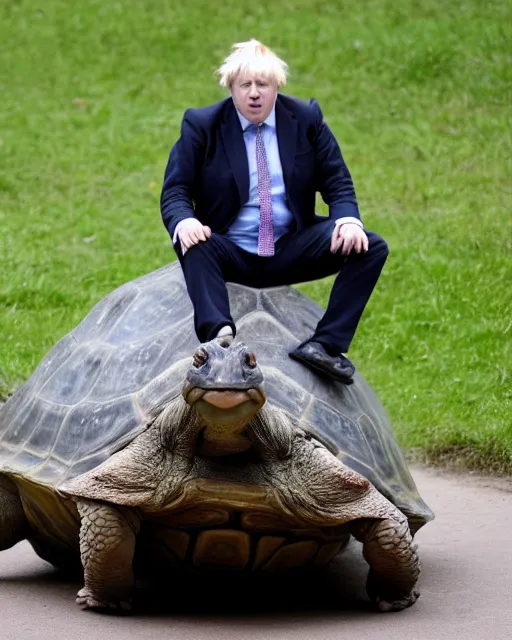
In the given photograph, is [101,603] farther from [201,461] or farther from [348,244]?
[348,244]

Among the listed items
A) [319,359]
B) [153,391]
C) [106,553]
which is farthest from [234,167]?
[106,553]

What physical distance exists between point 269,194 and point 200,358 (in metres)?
1.31

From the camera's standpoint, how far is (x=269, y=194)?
18.7 feet

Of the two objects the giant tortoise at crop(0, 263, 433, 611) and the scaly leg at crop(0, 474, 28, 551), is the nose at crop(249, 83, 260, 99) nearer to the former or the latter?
the giant tortoise at crop(0, 263, 433, 611)

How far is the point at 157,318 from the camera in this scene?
568cm

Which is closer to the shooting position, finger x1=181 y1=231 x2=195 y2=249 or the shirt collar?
finger x1=181 y1=231 x2=195 y2=249

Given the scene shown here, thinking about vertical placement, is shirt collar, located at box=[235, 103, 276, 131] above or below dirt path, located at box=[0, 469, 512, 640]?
above

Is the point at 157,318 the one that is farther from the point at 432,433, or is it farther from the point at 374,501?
the point at 432,433

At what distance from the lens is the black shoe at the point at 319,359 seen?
5.39 m

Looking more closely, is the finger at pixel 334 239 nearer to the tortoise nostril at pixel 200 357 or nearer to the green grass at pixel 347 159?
the tortoise nostril at pixel 200 357

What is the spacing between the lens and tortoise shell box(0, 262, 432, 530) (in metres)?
5.17

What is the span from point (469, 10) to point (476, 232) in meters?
6.06

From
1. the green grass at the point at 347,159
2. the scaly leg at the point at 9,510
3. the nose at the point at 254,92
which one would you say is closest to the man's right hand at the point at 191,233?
the nose at the point at 254,92

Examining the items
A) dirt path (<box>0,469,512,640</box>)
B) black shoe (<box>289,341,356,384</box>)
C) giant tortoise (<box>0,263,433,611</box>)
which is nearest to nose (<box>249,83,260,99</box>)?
giant tortoise (<box>0,263,433,611</box>)
